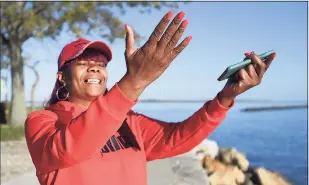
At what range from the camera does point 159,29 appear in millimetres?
1328

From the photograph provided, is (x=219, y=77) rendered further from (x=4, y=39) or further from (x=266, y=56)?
(x=4, y=39)

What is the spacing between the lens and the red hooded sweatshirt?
4.65 feet

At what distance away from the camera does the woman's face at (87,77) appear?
1942 mm

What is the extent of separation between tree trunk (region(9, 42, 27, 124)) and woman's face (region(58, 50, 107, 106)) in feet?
47.0

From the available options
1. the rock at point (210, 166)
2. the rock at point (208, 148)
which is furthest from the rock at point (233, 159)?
the rock at point (210, 166)

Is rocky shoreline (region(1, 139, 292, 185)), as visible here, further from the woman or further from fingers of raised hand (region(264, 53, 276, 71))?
fingers of raised hand (region(264, 53, 276, 71))

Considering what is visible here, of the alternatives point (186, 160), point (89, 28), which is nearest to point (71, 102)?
point (186, 160)

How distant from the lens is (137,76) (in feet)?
4.53

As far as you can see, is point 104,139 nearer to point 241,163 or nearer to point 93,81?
point 93,81

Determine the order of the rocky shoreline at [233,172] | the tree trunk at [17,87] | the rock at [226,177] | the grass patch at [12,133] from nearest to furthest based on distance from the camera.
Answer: the rock at [226,177], the rocky shoreline at [233,172], the grass patch at [12,133], the tree trunk at [17,87]

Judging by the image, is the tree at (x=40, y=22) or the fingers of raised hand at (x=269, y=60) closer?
the fingers of raised hand at (x=269, y=60)

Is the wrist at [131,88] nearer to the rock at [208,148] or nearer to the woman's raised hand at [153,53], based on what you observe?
the woman's raised hand at [153,53]

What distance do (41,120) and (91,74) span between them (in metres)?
0.33

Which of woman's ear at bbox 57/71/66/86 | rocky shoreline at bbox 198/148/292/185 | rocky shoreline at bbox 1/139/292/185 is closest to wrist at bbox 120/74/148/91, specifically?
woman's ear at bbox 57/71/66/86
